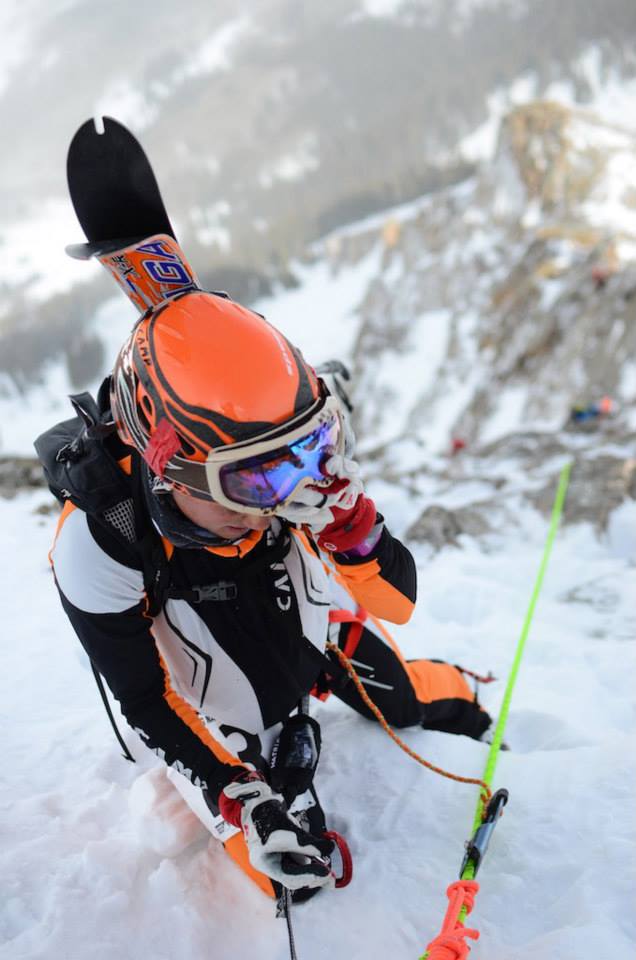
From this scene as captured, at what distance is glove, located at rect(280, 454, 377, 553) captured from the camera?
2.41m

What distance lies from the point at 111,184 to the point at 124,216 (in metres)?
0.15

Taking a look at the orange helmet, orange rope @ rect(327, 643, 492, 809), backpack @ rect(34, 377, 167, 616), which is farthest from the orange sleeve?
backpack @ rect(34, 377, 167, 616)

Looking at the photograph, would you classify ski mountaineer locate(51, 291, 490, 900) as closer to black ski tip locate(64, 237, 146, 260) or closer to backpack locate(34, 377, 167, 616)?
backpack locate(34, 377, 167, 616)

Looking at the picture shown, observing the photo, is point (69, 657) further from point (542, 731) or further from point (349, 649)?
point (542, 731)

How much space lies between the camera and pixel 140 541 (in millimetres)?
2531

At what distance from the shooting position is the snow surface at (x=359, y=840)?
253 centimetres

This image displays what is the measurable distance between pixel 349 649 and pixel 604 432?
10619 mm

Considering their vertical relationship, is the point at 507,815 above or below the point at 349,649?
below

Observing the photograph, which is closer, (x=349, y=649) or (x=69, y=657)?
(x=349, y=649)

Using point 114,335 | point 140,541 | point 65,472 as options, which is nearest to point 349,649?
point 140,541

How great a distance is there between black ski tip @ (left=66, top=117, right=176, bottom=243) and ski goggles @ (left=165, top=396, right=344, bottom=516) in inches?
54.4

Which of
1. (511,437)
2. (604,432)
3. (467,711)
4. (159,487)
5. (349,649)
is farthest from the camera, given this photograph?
(511,437)

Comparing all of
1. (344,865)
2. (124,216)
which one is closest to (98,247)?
(124,216)

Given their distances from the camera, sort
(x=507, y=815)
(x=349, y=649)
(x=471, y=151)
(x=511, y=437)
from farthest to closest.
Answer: (x=471, y=151)
(x=511, y=437)
(x=349, y=649)
(x=507, y=815)
